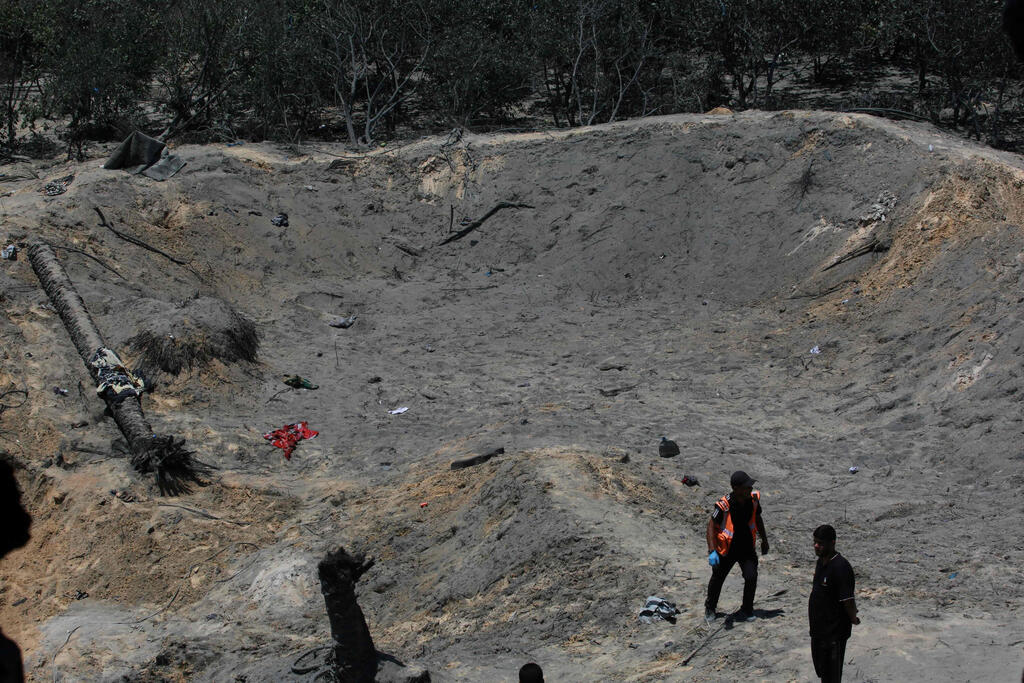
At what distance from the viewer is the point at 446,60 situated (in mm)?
20234

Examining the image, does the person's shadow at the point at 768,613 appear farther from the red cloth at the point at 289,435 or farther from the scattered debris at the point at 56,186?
the scattered debris at the point at 56,186

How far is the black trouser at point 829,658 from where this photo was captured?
14.9 ft

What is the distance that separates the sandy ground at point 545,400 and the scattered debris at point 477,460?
1.27ft

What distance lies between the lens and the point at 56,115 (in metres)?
22.0

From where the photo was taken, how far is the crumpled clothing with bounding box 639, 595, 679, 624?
6118 millimetres

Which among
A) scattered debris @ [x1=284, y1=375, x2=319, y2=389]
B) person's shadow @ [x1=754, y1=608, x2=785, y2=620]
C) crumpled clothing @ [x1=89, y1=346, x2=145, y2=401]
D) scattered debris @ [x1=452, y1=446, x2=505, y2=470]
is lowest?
scattered debris @ [x1=284, y1=375, x2=319, y2=389]

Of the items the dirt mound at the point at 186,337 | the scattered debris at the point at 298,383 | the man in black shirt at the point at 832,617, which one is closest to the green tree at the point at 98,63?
the dirt mound at the point at 186,337

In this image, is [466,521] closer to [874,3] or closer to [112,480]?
[112,480]

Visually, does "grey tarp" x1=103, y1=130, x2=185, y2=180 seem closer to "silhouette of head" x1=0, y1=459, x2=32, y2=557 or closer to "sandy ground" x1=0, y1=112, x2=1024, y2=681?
"sandy ground" x1=0, y1=112, x2=1024, y2=681

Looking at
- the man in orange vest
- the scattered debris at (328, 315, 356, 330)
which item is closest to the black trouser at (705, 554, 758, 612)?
the man in orange vest

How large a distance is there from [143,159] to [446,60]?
7.34 meters

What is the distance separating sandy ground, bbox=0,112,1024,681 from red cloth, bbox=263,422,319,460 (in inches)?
6.3

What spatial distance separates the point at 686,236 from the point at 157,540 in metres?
10.1

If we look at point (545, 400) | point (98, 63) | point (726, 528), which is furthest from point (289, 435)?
point (98, 63)
